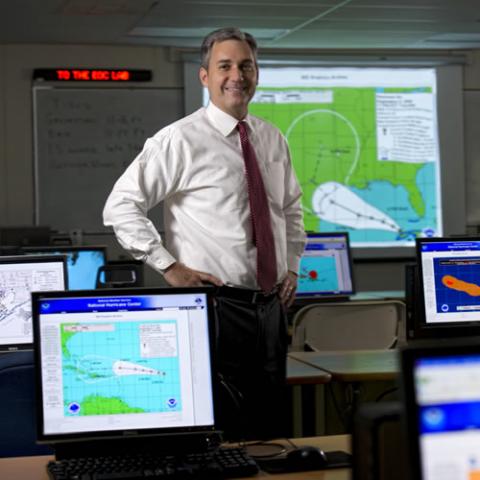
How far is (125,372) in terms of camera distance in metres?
2.13

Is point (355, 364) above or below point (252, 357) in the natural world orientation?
below

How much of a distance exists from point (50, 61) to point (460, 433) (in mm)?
7023

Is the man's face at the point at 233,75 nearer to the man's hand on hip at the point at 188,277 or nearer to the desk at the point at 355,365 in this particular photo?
the man's hand on hip at the point at 188,277

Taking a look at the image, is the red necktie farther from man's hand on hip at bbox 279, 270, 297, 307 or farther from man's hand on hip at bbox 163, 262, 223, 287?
man's hand on hip at bbox 163, 262, 223, 287

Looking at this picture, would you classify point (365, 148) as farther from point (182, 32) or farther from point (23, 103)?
point (23, 103)

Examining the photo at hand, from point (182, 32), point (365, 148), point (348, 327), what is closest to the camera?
→ point (348, 327)

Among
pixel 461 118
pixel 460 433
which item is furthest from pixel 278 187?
pixel 461 118

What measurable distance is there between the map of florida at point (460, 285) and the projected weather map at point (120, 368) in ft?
5.54

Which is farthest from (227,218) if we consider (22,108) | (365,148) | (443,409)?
(365,148)

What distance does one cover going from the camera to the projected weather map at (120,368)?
212 centimetres

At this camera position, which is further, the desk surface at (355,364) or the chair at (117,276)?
the chair at (117,276)

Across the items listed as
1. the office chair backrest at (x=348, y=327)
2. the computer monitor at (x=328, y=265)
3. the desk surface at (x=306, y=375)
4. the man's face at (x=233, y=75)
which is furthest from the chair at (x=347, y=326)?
the man's face at (x=233, y=75)

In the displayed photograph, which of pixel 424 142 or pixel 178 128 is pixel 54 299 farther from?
pixel 424 142

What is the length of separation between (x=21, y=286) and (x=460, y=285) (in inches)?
62.4
